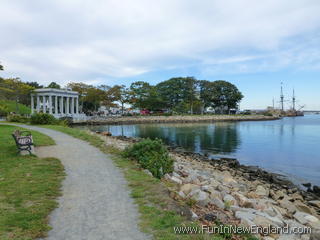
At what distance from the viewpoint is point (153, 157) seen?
25.7ft

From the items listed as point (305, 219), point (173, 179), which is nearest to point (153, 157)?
point (173, 179)

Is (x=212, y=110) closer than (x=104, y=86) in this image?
No

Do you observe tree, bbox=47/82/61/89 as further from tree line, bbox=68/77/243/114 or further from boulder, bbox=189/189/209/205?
boulder, bbox=189/189/209/205

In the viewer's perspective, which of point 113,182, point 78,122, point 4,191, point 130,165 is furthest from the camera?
point 78,122

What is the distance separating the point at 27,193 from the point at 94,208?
1712 millimetres

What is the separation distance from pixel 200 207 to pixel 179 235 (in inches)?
56.9

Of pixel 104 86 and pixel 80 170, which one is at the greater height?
pixel 104 86

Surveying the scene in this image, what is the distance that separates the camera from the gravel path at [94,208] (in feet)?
11.3

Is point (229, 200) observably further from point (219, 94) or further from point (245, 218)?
point (219, 94)

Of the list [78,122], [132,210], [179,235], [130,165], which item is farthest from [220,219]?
[78,122]

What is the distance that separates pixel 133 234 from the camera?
3.39m

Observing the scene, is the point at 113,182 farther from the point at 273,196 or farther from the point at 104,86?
the point at 104,86

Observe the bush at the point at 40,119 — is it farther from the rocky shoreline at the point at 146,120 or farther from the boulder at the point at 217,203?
the boulder at the point at 217,203

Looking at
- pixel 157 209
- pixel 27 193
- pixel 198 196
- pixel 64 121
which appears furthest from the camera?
pixel 64 121
